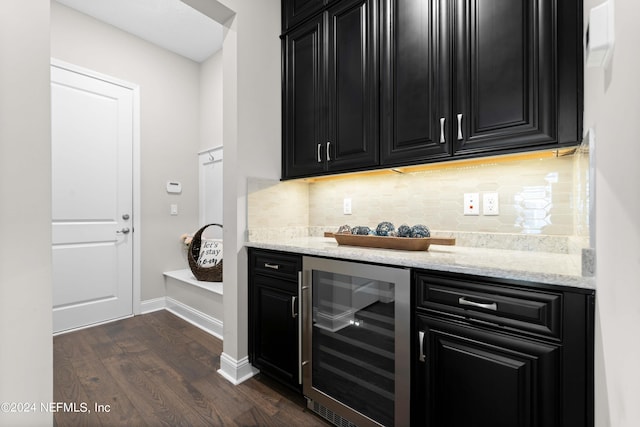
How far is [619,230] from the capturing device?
60 cm

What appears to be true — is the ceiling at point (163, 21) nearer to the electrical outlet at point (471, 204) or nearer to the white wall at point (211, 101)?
the white wall at point (211, 101)

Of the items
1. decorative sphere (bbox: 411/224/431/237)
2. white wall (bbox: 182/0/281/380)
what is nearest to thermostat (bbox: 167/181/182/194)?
white wall (bbox: 182/0/281/380)

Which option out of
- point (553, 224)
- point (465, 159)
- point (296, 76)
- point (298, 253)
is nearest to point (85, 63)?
point (296, 76)

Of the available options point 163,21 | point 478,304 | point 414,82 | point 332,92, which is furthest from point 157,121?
point 478,304

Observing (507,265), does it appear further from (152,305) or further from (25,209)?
(152,305)

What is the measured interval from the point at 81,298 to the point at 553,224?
376cm

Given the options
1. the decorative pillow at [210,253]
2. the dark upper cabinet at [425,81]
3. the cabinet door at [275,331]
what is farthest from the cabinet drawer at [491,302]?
the decorative pillow at [210,253]

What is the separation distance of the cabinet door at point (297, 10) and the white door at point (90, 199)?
2015 mm

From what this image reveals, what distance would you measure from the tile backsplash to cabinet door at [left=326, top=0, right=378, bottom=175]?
310 millimetres

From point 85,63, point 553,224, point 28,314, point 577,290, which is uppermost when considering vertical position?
point 85,63

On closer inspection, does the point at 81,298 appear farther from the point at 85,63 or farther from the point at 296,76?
the point at 296,76

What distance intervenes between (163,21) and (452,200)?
10.7 feet

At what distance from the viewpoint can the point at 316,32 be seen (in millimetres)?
2008

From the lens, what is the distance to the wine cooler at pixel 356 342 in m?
1.23
